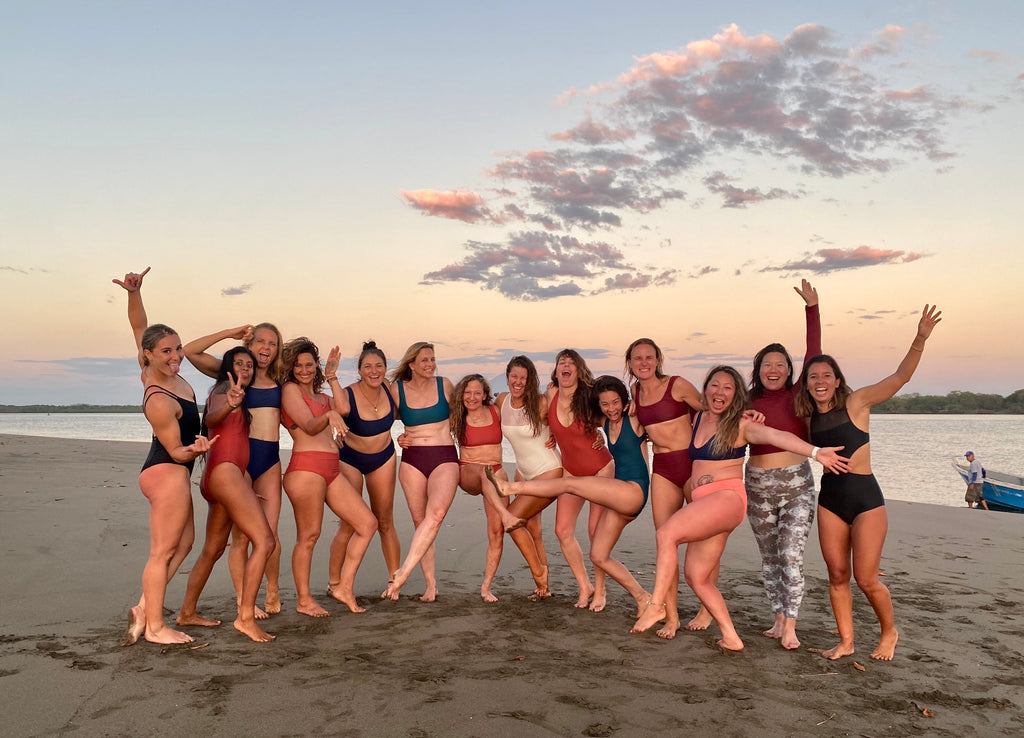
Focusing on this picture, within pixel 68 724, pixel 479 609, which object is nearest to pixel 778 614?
pixel 479 609

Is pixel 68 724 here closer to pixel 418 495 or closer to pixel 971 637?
pixel 418 495

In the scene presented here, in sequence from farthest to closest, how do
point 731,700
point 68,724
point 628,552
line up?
point 628,552 → point 731,700 → point 68,724

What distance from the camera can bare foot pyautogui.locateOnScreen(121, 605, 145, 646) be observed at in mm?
5340

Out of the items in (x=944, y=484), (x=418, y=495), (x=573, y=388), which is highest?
(x=573, y=388)

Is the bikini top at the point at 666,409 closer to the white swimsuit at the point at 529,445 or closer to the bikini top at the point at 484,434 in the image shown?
the white swimsuit at the point at 529,445

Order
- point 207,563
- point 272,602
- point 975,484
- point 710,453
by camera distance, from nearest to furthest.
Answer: point 710,453 < point 207,563 < point 272,602 < point 975,484

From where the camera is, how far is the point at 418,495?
23.1ft

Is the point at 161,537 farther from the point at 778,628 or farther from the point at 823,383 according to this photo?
the point at 823,383

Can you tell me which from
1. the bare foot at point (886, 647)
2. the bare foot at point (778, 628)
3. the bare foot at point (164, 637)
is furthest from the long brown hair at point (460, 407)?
the bare foot at point (886, 647)

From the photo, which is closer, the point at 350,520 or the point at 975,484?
the point at 350,520

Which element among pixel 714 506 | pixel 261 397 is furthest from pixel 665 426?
pixel 261 397

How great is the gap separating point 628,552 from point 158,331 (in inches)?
258

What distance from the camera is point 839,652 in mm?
5367

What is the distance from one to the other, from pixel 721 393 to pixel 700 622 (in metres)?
2.05
